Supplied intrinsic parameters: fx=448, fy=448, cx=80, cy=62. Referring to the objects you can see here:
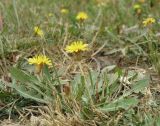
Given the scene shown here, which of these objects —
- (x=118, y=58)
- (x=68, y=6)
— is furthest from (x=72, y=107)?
(x=68, y=6)

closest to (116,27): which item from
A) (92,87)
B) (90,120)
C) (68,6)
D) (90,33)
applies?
(90,33)

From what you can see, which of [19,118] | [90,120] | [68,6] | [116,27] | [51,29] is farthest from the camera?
[68,6]

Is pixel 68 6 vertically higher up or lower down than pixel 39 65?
lower down

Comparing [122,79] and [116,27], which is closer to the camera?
[122,79]

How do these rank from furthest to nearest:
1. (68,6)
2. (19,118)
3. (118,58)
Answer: (68,6)
(118,58)
(19,118)

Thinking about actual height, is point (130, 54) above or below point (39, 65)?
below

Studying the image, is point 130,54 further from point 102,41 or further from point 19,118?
point 19,118

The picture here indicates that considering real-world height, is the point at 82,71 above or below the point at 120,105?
above

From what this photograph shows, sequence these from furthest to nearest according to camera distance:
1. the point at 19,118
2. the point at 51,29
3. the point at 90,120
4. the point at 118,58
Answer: the point at 51,29 < the point at 118,58 < the point at 19,118 < the point at 90,120

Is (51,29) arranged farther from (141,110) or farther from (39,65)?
(141,110)
